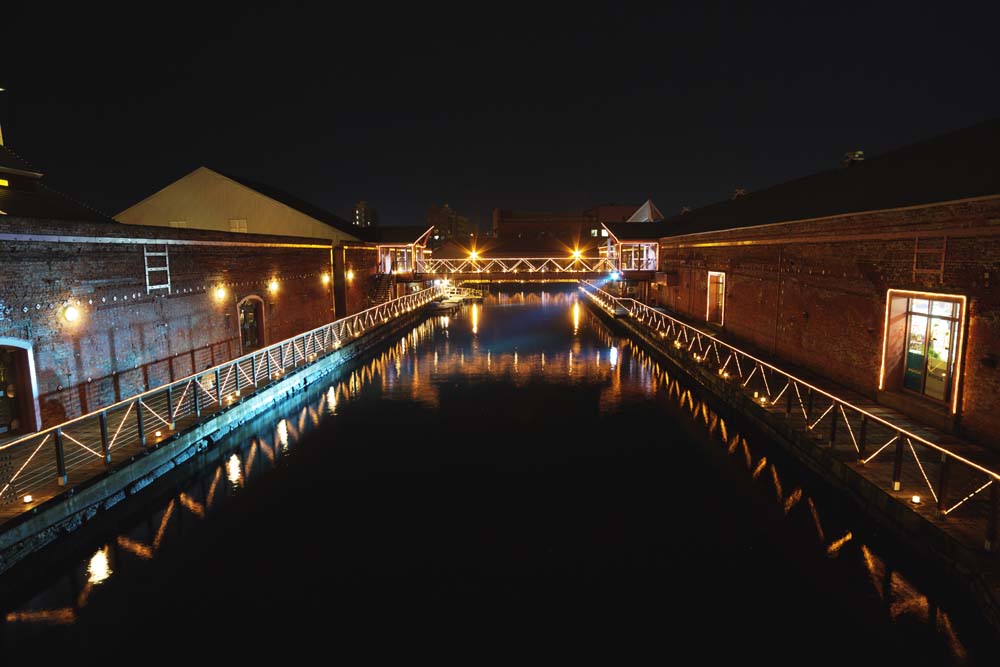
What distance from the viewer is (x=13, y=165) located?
1747 centimetres

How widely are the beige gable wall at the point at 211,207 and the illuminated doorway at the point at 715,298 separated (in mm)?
19342

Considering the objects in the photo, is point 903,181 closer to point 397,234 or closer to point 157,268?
point 157,268

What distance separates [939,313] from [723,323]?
11.3 m

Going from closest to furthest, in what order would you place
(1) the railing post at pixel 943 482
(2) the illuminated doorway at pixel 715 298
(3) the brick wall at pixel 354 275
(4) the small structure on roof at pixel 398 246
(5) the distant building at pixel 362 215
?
1. (1) the railing post at pixel 943 482
2. (2) the illuminated doorway at pixel 715 298
3. (3) the brick wall at pixel 354 275
4. (4) the small structure on roof at pixel 398 246
5. (5) the distant building at pixel 362 215

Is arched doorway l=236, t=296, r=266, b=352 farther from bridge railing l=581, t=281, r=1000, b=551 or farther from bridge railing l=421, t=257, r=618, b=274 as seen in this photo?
bridge railing l=421, t=257, r=618, b=274

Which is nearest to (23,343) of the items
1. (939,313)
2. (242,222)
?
(939,313)

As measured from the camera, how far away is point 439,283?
154 feet

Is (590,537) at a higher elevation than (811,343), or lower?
lower

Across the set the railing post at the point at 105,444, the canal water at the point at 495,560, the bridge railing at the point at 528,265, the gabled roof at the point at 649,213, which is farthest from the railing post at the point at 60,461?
the gabled roof at the point at 649,213

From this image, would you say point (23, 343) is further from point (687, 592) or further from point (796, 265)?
point (796, 265)

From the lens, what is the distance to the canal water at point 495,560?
573 cm

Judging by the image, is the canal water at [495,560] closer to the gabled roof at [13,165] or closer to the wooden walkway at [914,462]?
the wooden walkway at [914,462]

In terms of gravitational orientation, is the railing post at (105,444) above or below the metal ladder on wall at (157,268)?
below

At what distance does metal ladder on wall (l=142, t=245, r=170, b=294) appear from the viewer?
12414mm
